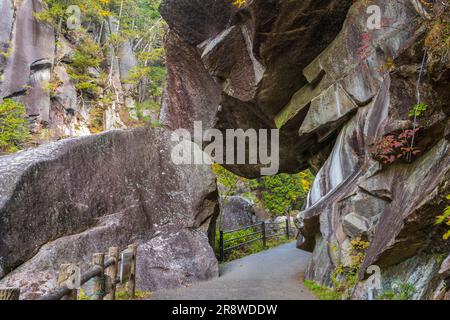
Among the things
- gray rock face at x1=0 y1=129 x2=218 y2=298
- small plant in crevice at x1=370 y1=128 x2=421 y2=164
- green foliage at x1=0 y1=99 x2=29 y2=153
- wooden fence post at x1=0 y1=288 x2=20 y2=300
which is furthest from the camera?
green foliage at x1=0 y1=99 x2=29 y2=153

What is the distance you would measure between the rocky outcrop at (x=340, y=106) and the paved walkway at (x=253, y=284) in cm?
74

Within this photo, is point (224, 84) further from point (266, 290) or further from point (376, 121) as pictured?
point (266, 290)

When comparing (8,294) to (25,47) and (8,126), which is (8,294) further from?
(25,47)

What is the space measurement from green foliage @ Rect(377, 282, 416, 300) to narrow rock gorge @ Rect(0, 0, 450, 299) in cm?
4

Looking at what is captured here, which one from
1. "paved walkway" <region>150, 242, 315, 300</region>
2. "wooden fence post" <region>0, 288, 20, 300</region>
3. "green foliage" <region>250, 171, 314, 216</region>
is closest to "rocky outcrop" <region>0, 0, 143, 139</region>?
"green foliage" <region>250, 171, 314, 216</region>

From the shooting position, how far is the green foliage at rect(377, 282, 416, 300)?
15.0 feet

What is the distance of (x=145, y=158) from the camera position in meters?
9.27

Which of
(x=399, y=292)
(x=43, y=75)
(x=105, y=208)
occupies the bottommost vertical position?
(x=399, y=292)

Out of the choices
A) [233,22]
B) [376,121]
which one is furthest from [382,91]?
[233,22]

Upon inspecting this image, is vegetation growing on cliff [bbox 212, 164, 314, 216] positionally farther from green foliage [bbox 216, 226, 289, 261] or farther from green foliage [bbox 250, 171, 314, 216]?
green foliage [bbox 216, 226, 289, 261]

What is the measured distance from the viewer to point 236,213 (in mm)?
19797

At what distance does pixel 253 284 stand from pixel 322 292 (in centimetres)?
174

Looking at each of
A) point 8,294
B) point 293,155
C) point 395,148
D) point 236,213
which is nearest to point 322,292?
point 395,148

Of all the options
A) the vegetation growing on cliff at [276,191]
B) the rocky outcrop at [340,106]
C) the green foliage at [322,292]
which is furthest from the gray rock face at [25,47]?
the green foliage at [322,292]
